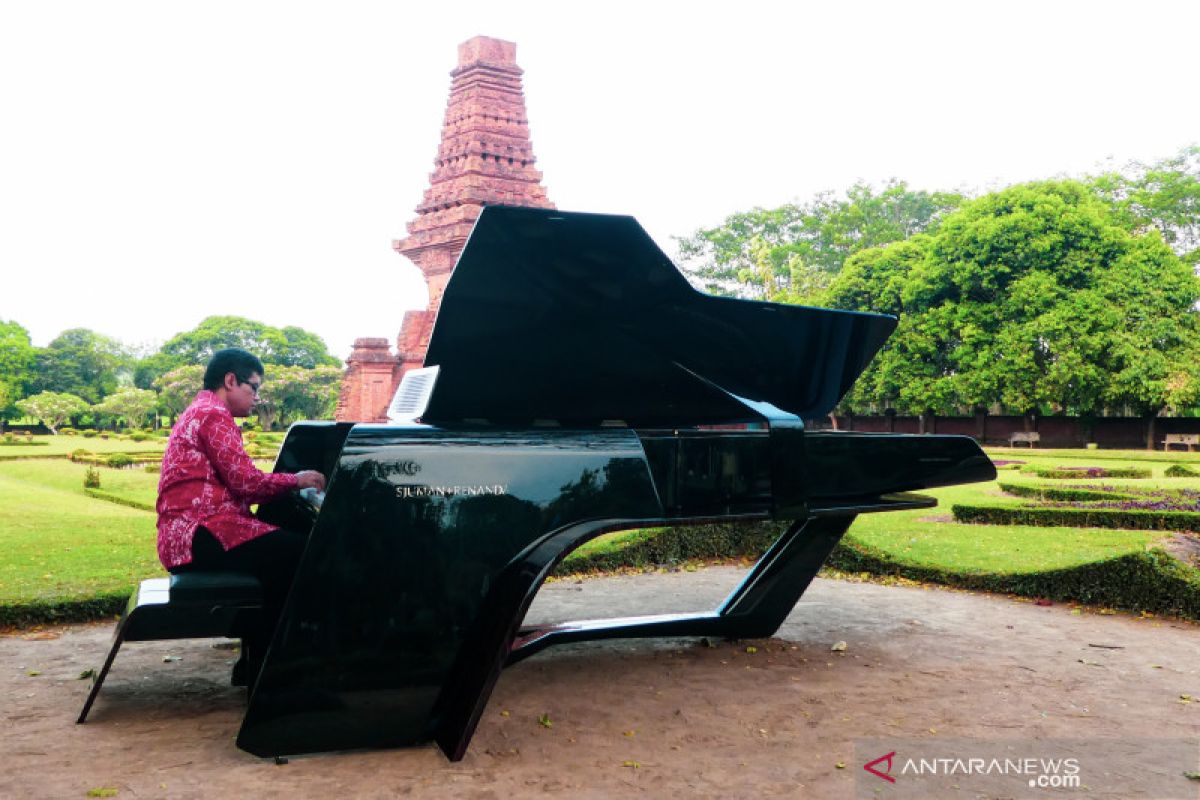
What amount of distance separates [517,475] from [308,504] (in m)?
1.34

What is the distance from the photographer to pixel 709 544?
10094 mm

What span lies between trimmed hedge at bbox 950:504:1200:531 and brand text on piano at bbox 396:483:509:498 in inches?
381

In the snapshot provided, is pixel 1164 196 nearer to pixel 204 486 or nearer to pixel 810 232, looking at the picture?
pixel 810 232

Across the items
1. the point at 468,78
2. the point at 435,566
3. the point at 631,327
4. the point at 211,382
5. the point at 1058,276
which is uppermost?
the point at 468,78

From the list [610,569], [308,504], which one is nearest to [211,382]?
[308,504]

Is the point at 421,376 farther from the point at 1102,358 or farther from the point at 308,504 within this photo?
the point at 1102,358

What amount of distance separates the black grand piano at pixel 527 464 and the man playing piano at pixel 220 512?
0.44m

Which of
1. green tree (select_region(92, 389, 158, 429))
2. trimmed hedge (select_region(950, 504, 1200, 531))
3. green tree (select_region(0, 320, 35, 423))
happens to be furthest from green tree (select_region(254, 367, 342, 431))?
trimmed hedge (select_region(950, 504, 1200, 531))

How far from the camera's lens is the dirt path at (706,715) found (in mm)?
4035

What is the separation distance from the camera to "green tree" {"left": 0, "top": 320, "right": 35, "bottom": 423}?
60688mm

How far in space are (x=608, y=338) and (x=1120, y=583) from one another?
16.6 ft

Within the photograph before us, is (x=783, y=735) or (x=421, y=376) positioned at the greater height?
(x=421, y=376)

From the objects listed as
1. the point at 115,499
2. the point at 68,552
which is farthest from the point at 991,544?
the point at 115,499

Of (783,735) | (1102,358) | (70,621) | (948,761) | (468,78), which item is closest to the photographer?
(948,761)
